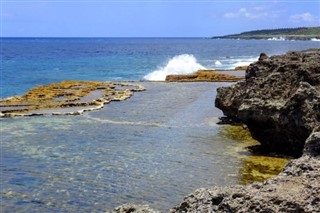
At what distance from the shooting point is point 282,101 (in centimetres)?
Result: 2139

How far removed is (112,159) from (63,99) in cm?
2252

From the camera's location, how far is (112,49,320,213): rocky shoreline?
6.49 meters

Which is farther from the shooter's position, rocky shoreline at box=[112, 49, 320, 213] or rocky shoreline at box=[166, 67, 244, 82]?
rocky shoreline at box=[166, 67, 244, 82]

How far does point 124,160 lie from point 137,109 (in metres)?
15.4

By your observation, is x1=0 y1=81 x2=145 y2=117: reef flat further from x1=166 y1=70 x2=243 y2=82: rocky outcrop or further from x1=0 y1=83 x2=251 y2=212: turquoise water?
x1=166 y1=70 x2=243 y2=82: rocky outcrop

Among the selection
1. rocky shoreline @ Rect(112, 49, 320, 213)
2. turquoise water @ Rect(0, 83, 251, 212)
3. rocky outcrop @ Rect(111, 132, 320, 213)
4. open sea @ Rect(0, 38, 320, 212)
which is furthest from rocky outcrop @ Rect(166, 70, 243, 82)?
rocky outcrop @ Rect(111, 132, 320, 213)

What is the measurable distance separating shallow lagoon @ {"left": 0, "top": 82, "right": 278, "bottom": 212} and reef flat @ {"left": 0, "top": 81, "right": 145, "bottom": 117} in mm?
2985

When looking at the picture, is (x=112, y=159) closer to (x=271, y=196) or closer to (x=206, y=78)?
(x=271, y=196)

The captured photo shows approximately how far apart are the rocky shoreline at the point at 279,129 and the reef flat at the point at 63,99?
44.1 feet

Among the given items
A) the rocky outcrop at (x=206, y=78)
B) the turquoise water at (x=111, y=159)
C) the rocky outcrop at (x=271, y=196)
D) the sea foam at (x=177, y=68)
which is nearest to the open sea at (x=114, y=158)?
the turquoise water at (x=111, y=159)

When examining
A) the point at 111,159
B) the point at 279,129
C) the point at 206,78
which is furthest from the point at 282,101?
the point at 206,78

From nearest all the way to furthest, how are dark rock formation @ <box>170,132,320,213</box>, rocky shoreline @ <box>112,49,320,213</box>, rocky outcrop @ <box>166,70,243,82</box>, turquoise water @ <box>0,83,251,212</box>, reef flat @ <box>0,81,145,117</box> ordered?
1. dark rock formation @ <box>170,132,320,213</box>
2. rocky shoreline @ <box>112,49,320,213</box>
3. turquoise water @ <box>0,83,251,212</box>
4. reef flat @ <box>0,81,145,117</box>
5. rocky outcrop @ <box>166,70,243,82</box>

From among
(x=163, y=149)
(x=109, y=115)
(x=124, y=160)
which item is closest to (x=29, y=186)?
(x=124, y=160)

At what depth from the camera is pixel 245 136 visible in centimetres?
2553
